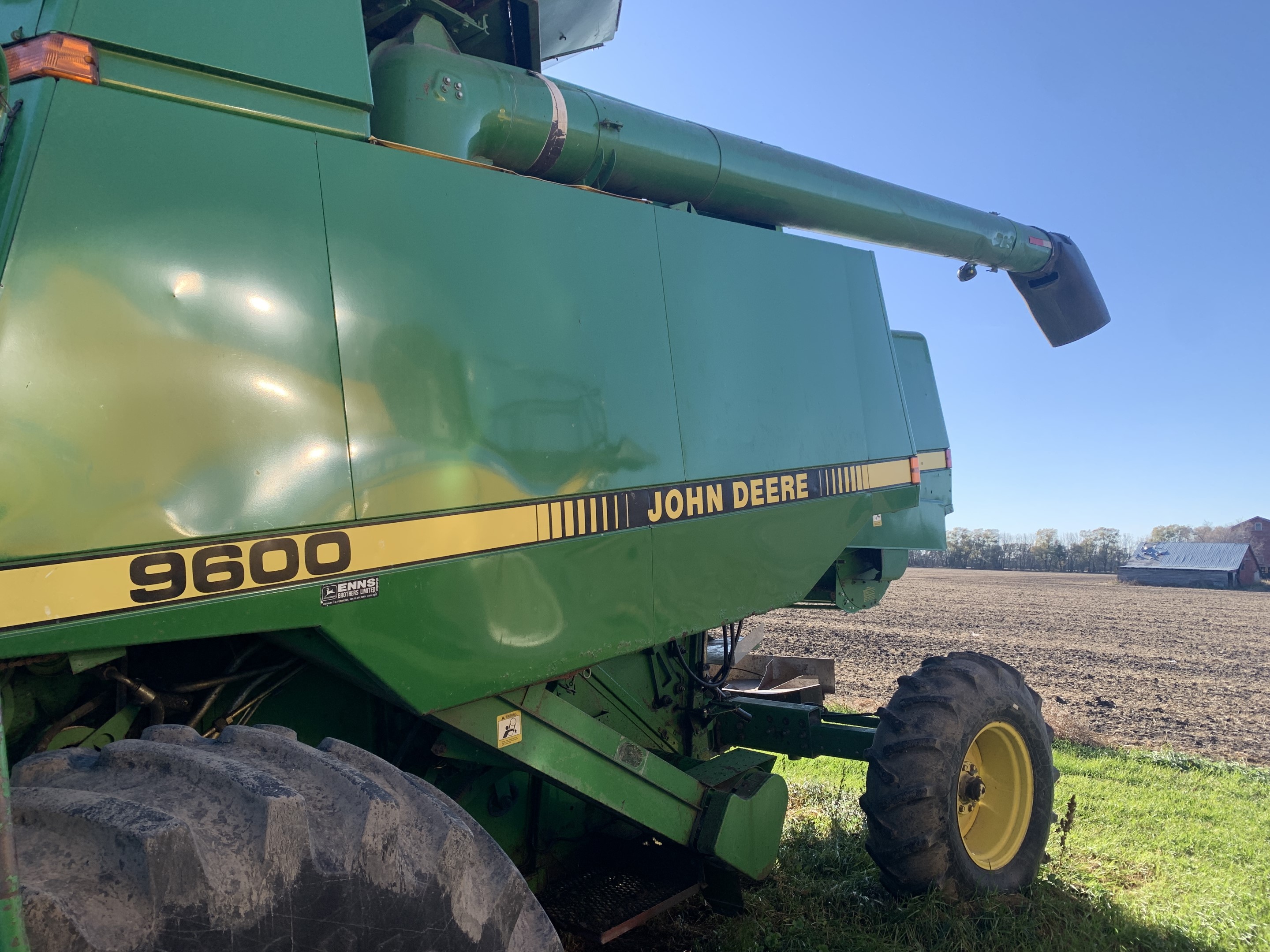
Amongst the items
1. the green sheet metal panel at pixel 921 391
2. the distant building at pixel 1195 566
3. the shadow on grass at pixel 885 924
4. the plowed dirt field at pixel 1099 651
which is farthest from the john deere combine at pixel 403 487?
the distant building at pixel 1195 566

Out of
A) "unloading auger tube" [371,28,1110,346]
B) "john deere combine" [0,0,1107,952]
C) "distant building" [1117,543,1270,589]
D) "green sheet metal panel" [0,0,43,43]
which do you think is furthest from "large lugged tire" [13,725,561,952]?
"distant building" [1117,543,1270,589]

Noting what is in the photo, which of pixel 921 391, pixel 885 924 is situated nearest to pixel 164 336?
pixel 885 924

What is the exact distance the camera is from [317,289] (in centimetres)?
221

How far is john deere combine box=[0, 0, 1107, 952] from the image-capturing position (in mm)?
1677

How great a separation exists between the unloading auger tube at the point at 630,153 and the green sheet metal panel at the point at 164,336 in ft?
2.86

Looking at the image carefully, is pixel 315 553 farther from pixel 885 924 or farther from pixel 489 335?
pixel 885 924

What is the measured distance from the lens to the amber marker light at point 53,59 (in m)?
1.92

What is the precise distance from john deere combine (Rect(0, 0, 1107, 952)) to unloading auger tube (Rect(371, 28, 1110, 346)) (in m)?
0.02

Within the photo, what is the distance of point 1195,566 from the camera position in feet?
110

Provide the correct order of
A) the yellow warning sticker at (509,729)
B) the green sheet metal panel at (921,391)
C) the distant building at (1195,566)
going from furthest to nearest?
1. the distant building at (1195,566)
2. the green sheet metal panel at (921,391)
3. the yellow warning sticker at (509,729)

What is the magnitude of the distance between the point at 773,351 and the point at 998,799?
253cm

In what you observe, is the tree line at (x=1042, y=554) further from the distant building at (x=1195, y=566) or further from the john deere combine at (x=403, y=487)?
the john deere combine at (x=403, y=487)

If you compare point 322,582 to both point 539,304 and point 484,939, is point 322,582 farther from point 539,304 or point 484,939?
point 539,304

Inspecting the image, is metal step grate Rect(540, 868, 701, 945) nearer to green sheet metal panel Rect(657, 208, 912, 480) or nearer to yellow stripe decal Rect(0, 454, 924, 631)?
yellow stripe decal Rect(0, 454, 924, 631)
